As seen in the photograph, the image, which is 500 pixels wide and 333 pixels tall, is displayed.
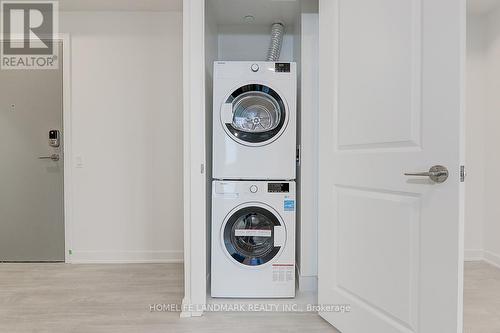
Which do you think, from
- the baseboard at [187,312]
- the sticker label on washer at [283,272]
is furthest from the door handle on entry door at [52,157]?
the sticker label on washer at [283,272]

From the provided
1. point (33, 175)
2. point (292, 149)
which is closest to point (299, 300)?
point (292, 149)

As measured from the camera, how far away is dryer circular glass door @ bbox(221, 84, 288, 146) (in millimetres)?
2070

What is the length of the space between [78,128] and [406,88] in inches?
111

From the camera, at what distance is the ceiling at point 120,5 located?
2.68 meters

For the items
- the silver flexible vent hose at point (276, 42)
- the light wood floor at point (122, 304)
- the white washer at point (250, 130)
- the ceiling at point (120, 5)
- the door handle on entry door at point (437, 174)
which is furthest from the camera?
the ceiling at point (120, 5)

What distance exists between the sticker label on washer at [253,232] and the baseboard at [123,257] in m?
1.09

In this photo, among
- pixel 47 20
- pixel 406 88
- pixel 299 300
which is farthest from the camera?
pixel 47 20

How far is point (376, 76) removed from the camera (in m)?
A: 1.45

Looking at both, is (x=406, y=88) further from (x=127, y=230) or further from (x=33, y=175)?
(x=33, y=175)

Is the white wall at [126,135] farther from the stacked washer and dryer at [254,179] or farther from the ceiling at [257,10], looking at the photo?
the stacked washer and dryer at [254,179]

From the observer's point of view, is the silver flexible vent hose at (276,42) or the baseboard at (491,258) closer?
the silver flexible vent hose at (276,42)

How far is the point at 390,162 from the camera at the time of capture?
1.38 meters

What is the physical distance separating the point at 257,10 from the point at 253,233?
69.2 inches

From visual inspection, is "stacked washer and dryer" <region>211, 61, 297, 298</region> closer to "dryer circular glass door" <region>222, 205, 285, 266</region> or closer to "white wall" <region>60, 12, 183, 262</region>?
"dryer circular glass door" <region>222, 205, 285, 266</region>
